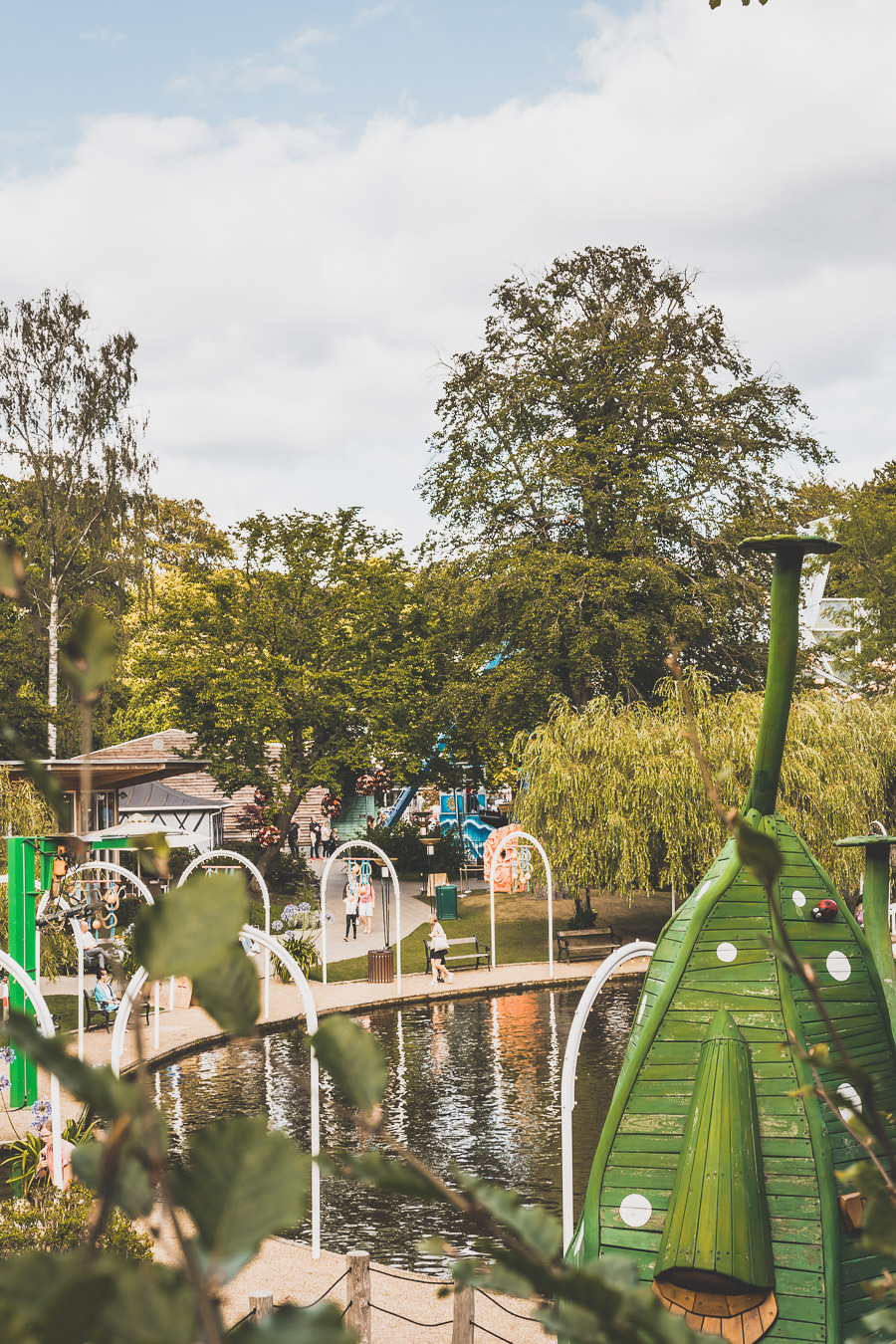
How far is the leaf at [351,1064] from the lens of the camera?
813 mm

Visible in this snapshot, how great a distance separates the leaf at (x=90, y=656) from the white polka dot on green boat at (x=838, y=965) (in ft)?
15.7

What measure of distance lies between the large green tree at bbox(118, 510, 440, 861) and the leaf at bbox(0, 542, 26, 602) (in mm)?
27033

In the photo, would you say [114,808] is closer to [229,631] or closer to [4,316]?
[229,631]

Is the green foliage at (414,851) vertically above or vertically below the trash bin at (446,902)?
above

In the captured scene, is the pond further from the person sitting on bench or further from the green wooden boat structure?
the green wooden boat structure

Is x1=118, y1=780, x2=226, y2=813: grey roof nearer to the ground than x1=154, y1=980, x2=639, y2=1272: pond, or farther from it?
farther from it

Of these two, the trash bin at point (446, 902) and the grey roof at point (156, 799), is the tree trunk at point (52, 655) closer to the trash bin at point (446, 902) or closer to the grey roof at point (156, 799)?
the grey roof at point (156, 799)

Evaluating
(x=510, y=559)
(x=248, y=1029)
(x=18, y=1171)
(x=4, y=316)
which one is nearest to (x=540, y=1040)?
(x=18, y=1171)

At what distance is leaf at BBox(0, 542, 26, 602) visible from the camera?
2.59 feet

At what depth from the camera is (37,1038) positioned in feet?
2.05

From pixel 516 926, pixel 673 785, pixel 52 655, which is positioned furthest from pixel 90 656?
pixel 52 655

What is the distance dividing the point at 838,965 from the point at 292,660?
24308mm

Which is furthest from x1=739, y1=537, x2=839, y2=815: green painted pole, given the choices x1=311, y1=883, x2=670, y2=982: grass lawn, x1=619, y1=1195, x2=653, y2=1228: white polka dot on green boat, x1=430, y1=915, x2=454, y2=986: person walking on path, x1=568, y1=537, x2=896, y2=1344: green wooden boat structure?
x1=311, y1=883, x2=670, y2=982: grass lawn

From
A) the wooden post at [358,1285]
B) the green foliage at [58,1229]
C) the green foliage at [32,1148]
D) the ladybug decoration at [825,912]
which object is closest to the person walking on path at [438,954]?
the green foliage at [32,1148]
